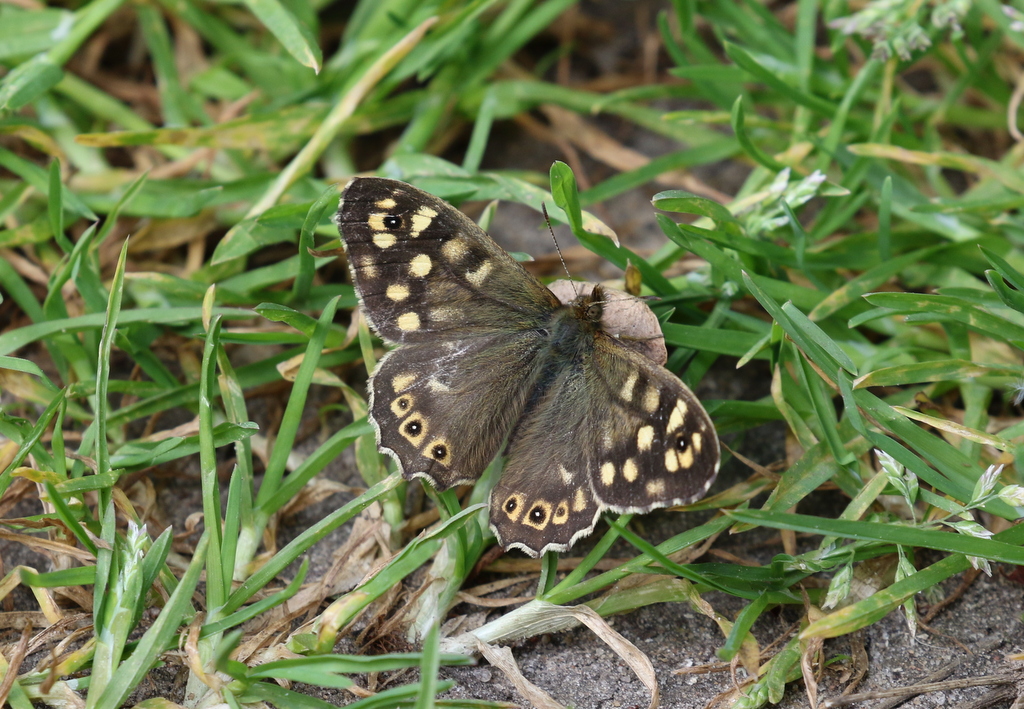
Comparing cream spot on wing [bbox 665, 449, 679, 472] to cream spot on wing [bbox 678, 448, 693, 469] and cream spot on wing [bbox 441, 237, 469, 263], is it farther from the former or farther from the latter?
cream spot on wing [bbox 441, 237, 469, 263]

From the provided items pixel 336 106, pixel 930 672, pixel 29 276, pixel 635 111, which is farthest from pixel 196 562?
pixel 635 111

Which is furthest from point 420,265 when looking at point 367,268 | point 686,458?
point 686,458

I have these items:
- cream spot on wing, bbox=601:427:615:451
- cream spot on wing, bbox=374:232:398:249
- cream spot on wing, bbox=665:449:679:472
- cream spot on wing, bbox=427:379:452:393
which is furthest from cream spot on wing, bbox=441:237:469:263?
cream spot on wing, bbox=665:449:679:472

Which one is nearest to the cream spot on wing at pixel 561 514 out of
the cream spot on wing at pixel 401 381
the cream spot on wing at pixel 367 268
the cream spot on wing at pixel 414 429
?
the cream spot on wing at pixel 414 429

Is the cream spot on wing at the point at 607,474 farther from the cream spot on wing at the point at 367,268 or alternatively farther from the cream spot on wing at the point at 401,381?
the cream spot on wing at the point at 367,268

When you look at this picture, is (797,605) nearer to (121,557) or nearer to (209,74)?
(121,557)

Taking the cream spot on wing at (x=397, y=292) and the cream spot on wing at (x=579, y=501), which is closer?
the cream spot on wing at (x=579, y=501)
